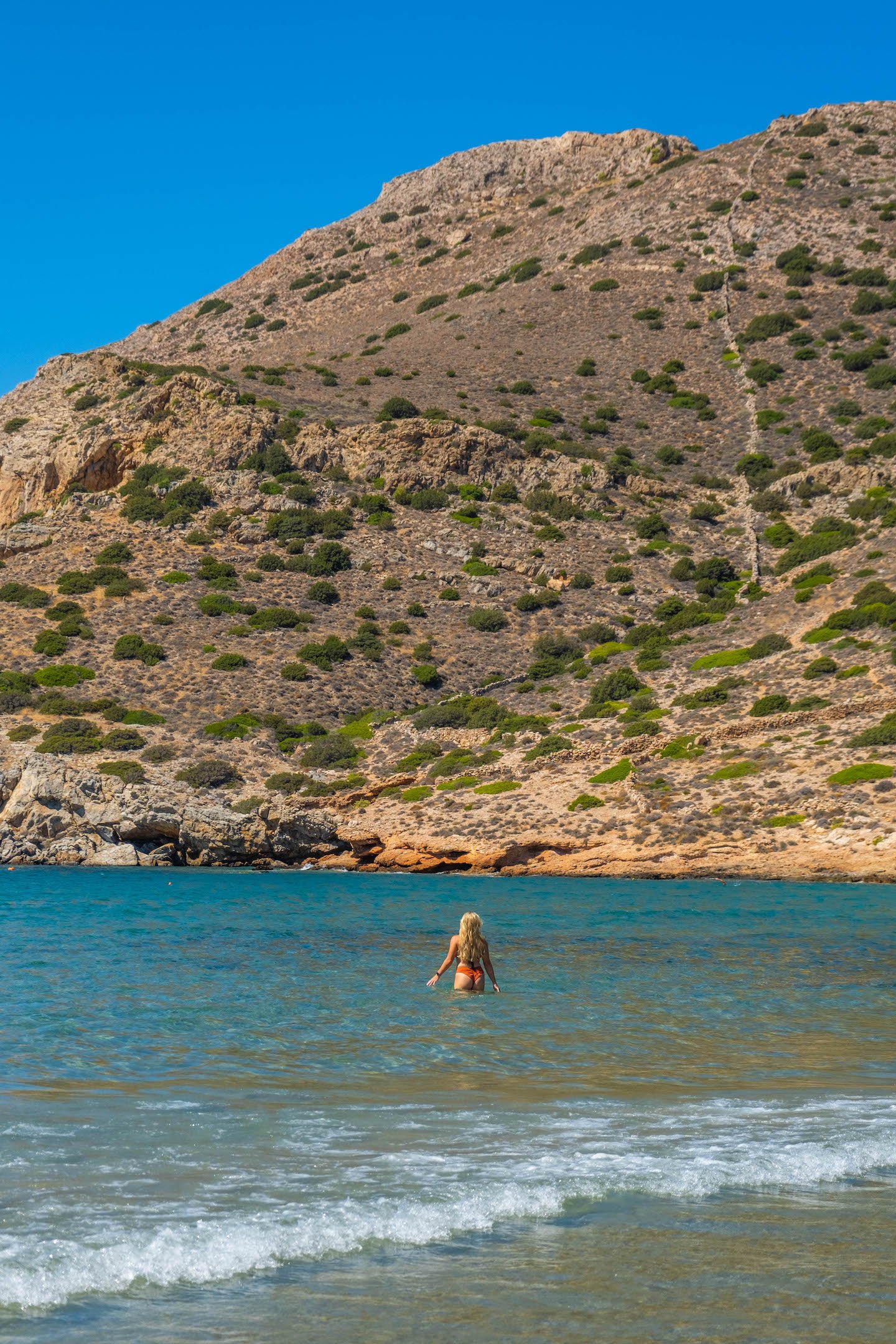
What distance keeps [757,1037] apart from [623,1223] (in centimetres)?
645

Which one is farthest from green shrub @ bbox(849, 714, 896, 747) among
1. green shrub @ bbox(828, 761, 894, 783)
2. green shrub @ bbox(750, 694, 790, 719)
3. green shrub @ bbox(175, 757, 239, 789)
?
green shrub @ bbox(175, 757, 239, 789)

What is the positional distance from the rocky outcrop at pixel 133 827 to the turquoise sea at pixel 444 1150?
22.0 metres

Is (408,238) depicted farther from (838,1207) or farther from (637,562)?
(838,1207)

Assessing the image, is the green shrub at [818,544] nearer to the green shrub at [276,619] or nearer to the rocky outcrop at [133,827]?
the green shrub at [276,619]

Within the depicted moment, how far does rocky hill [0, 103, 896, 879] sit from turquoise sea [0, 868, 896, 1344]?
Result: 73.0 feet

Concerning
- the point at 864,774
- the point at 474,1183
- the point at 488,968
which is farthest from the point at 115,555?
the point at 474,1183

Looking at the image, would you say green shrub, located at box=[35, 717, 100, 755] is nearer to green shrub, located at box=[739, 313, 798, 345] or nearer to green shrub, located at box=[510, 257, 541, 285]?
green shrub, located at box=[739, 313, 798, 345]

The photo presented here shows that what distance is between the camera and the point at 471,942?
50.2 feet

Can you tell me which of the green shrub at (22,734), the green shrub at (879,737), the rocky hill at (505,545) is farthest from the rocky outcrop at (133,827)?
the green shrub at (879,737)

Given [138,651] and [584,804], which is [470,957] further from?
[138,651]

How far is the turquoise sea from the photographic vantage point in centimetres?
545

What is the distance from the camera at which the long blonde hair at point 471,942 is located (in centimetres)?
1525

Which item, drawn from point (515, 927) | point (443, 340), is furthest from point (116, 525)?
point (515, 927)

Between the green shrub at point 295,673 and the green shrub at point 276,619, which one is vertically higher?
the green shrub at point 276,619
